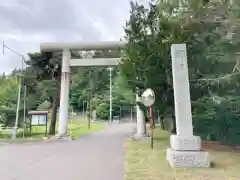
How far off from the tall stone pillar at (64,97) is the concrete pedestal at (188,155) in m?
9.24

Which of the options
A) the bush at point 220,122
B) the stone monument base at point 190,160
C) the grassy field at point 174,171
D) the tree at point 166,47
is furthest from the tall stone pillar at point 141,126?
the stone monument base at point 190,160

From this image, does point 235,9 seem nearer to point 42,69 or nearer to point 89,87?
point 42,69

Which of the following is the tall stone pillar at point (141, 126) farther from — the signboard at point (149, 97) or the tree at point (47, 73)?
the tree at point (47, 73)

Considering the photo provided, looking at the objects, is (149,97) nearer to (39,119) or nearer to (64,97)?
(64,97)

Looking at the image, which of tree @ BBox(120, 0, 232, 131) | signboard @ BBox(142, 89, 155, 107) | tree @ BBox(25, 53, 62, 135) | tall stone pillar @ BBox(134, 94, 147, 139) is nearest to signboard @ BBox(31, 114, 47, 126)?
tree @ BBox(25, 53, 62, 135)

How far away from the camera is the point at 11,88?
92.8ft

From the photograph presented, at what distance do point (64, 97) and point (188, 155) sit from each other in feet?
32.6

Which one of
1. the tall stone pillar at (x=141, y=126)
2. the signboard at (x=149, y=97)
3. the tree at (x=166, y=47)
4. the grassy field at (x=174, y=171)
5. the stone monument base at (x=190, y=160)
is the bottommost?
the grassy field at (x=174, y=171)

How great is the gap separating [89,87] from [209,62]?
31.5 meters

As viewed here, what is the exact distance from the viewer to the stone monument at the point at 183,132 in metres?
6.74

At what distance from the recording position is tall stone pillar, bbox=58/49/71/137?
595 inches

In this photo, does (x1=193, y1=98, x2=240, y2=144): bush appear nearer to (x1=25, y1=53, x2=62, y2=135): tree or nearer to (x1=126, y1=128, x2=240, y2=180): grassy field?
(x1=126, y1=128, x2=240, y2=180): grassy field

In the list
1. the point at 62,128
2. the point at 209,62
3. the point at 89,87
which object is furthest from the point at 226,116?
the point at 89,87

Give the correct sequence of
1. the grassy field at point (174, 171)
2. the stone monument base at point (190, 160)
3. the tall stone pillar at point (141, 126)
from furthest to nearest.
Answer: the tall stone pillar at point (141, 126), the stone monument base at point (190, 160), the grassy field at point (174, 171)
